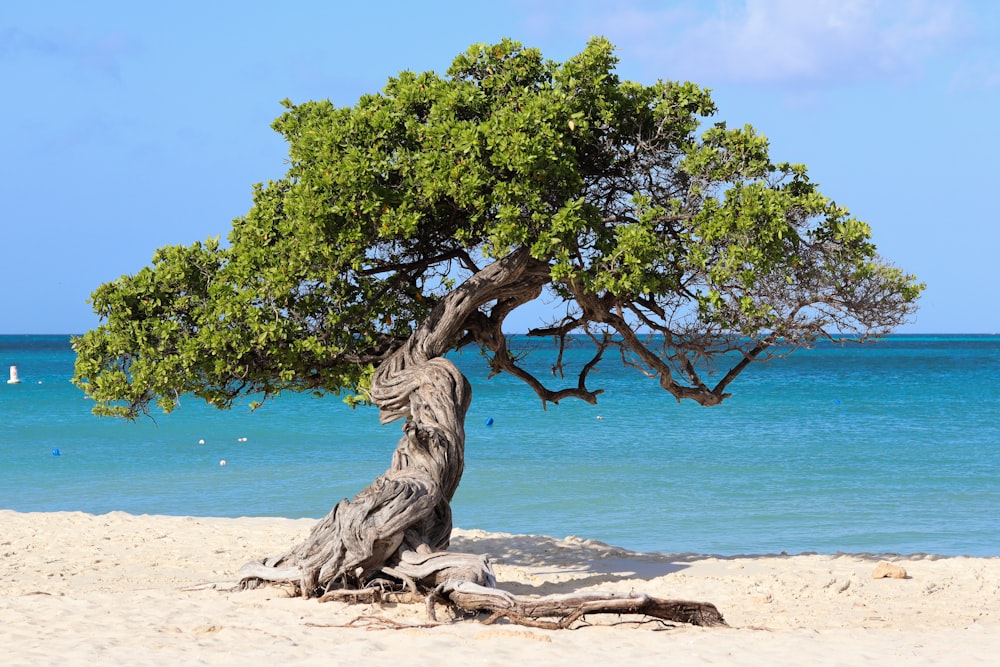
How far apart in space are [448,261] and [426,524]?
3065mm

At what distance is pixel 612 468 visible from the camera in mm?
24875

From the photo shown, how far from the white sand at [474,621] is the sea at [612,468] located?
2.81 m

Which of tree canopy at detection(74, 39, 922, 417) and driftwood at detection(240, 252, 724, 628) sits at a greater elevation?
tree canopy at detection(74, 39, 922, 417)

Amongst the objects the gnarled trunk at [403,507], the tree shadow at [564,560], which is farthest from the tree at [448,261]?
the tree shadow at [564,560]

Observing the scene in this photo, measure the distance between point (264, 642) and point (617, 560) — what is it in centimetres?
649

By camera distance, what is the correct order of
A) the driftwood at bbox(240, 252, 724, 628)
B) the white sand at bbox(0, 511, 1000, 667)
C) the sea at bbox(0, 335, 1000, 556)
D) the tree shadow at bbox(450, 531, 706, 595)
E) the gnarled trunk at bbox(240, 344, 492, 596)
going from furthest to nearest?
the sea at bbox(0, 335, 1000, 556)
the tree shadow at bbox(450, 531, 706, 595)
the gnarled trunk at bbox(240, 344, 492, 596)
the driftwood at bbox(240, 252, 724, 628)
the white sand at bbox(0, 511, 1000, 667)

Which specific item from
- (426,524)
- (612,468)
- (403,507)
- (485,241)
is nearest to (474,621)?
(403,507)

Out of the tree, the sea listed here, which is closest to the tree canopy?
the tree

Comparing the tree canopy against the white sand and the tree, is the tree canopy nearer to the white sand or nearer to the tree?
the tree

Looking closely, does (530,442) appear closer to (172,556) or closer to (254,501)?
(254,501)

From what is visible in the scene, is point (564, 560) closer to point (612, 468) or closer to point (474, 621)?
point (474, 621)

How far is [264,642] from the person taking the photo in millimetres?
8289

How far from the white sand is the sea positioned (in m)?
2.81

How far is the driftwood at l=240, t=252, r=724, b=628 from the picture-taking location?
30.7 ft
